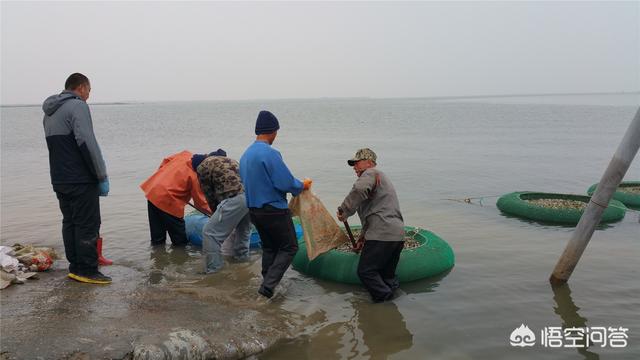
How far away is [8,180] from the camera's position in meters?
18.3

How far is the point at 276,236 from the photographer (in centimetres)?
600

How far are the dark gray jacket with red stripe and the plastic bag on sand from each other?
246 cm

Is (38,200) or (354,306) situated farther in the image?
(38,200)

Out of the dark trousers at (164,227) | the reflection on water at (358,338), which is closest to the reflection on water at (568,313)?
the reflection on water at (358,338)

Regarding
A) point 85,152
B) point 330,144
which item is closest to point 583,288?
point 85,152

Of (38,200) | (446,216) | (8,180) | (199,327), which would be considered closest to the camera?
(199,327)

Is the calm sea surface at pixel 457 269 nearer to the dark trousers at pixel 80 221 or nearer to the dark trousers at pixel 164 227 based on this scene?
the dark trousers at pixel 164 227

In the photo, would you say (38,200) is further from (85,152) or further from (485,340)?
(485,340)

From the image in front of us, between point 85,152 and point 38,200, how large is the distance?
979 cm

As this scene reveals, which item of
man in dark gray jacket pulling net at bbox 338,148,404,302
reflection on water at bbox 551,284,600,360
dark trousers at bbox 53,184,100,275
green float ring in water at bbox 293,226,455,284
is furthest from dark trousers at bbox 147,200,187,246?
reflection on water at bbox 551,284,600,360

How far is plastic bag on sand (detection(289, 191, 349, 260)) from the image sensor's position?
6363mm

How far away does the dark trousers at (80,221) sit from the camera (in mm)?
5898

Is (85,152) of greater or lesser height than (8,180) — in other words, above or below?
above

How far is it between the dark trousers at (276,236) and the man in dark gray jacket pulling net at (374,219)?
66cm
